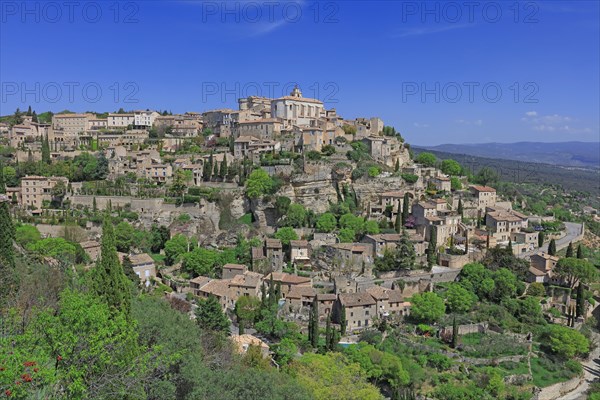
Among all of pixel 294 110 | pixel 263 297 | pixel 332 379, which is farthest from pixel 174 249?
pixel 294 110

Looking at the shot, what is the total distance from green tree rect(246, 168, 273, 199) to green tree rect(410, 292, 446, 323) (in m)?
18.4

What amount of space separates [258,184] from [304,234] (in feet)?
23.2

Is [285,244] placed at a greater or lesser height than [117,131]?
lesser

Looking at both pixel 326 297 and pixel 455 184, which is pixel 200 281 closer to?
pixel 326 297

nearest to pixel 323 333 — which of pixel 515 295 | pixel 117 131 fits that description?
pixel 515 295

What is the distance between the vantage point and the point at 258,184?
45875 mm

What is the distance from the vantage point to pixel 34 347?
35.6ft

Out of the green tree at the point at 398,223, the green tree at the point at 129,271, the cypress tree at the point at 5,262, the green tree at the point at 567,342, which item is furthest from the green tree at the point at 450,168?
the cypress tree at the point at 5,262

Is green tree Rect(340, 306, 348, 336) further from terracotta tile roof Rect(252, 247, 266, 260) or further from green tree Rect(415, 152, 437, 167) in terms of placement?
green tree Rect(415, 152, 437, 167)

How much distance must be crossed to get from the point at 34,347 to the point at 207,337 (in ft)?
49.9

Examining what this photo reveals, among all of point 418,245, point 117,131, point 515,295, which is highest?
point 117,131

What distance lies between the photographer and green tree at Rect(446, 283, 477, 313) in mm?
35812

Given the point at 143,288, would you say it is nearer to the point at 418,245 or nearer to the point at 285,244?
the point at 285,244

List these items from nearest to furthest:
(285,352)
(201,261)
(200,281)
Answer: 1. (285,352)
2. (200,281)
3. (201,261)
